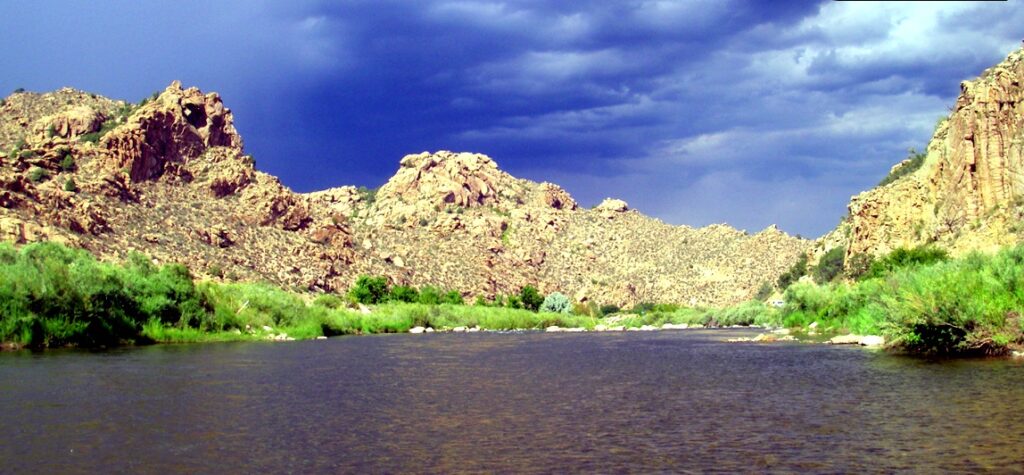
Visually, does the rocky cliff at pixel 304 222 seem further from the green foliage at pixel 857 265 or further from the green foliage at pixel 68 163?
the green foliage at pixel 857 265

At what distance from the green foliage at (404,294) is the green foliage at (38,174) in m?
37.7

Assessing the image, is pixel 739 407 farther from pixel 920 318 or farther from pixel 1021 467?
pixel 920 318

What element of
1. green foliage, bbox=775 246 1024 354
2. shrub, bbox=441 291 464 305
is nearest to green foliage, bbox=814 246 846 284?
shrub, bbox=441 291 464 305

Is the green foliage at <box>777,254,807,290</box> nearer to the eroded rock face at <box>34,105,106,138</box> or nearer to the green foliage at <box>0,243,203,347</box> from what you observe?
the green foliage at <box>0,243,203,347</box>

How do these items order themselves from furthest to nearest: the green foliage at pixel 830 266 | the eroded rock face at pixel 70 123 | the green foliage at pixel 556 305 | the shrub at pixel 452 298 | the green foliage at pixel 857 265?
the green foliage at pixel 556 305
the shrub at pixel 452 298
the green foliage at pixel 830 266
the eroded rock face at pixel 70 123
the green foliage at pixel 857 265

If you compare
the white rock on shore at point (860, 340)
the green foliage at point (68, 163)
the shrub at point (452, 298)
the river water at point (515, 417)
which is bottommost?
the river water at point (515, 417)

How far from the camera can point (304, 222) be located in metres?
105

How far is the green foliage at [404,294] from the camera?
98.4m

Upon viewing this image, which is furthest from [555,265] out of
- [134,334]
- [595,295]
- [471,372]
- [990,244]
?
[471,372]

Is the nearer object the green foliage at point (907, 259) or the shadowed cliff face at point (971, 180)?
the green foliage at point (907, 259)

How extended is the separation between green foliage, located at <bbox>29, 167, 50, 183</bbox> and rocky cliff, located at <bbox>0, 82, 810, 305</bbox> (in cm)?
18

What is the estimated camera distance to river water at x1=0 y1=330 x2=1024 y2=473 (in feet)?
44.5

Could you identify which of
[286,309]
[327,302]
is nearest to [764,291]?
[327,302]

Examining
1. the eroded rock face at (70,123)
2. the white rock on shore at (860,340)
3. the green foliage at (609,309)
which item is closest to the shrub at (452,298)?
the green foliage at (609,309)
